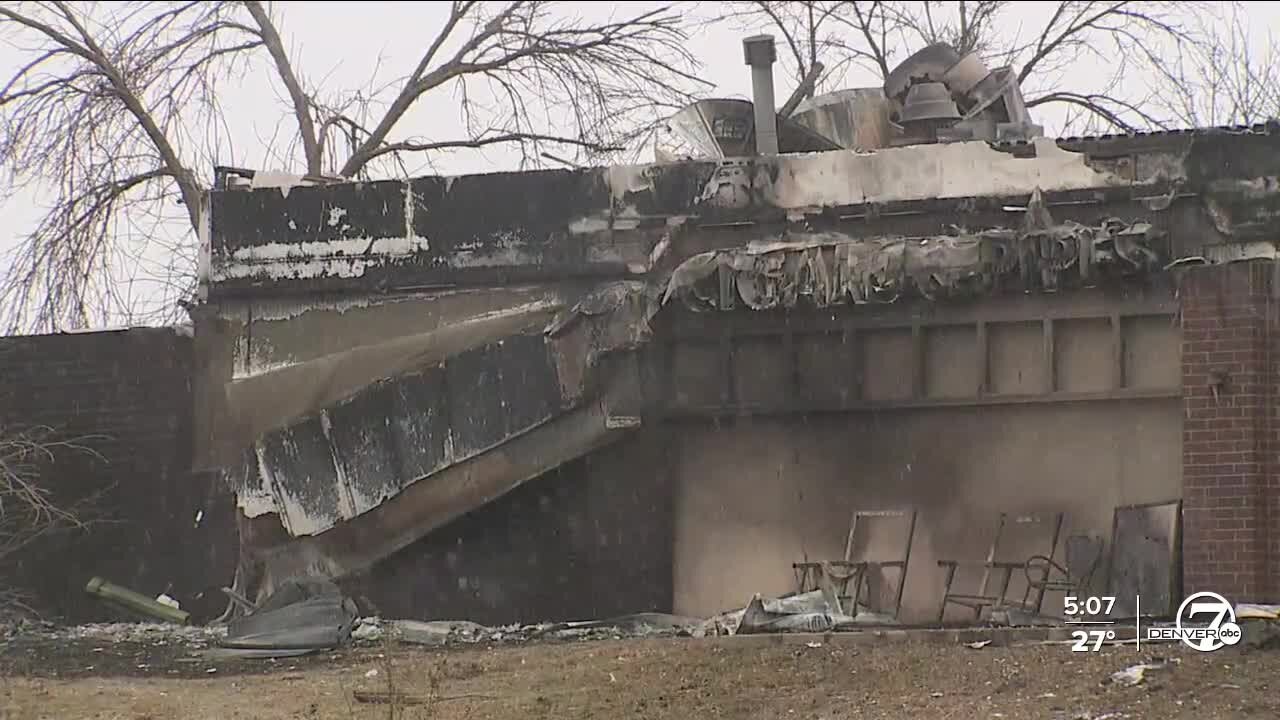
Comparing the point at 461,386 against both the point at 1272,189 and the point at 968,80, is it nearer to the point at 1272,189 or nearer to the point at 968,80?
the point at 968,80

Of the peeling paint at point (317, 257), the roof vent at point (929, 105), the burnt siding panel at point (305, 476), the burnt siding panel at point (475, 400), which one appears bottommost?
the burnt siding panel at point (305, 476)

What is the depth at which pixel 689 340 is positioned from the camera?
1415 centimetres

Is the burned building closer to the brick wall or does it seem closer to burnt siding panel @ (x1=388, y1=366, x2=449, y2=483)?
burnt siding panel @ (x1=388, y1=366, x2=449, y2=483)

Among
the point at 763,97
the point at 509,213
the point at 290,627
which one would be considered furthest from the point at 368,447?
the point at 763,97

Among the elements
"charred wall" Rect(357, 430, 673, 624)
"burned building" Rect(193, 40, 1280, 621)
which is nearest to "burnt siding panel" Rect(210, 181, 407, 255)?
"burned building" Rect(193, 40, 1280, 621)

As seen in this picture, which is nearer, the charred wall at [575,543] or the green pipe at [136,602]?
the charred wall at [575,543]

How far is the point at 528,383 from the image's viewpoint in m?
14.0

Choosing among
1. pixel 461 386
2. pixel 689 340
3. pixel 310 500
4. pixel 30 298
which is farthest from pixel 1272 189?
pixel 30 298

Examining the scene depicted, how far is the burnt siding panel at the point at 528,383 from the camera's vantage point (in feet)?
45.8

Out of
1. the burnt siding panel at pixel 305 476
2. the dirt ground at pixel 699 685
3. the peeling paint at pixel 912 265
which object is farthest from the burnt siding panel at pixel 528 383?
the dirt ground at pixel 699 685

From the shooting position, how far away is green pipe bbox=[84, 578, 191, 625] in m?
15.5

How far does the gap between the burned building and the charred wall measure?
2 centimetres

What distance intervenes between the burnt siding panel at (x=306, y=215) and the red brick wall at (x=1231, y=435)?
6.18 metres

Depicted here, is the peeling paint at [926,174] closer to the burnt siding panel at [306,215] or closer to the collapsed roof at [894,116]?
the collapsed roof at [894,116]
